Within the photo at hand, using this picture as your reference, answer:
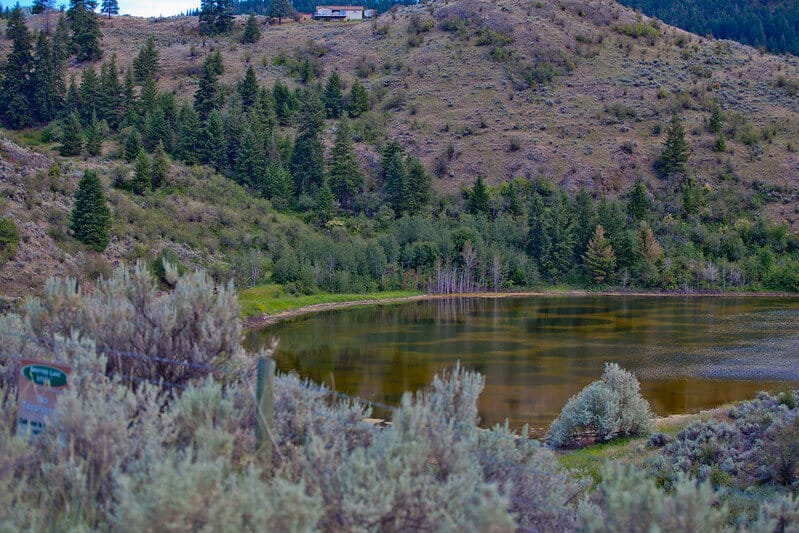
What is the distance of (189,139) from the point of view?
5491 centimetres

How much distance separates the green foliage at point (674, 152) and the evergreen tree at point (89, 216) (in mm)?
43409

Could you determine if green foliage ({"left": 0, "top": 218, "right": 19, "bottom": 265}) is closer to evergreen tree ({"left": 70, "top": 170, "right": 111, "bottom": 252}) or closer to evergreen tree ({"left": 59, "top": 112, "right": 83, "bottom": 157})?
evergreen tree ({"left": 70, "top": 170, "right": 111, "bottom": 252})

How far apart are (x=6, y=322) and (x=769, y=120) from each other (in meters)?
69.2

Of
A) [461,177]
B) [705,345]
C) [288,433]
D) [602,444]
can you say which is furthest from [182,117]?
[288,433]

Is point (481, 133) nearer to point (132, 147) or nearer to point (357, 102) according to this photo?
point (357, 102)

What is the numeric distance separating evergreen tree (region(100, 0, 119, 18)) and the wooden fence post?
363 ft

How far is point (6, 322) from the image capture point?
25.4 ft

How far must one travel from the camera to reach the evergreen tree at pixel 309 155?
57.2 metres

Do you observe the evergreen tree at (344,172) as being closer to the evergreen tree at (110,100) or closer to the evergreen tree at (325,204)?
the evergreen tree at (325,204)

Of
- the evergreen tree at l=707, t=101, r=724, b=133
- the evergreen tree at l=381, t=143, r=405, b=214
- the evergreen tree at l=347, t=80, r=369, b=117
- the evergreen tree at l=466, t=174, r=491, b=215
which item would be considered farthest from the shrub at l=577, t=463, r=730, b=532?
the evergreen tree at l=347, t=80, r=369, b=117

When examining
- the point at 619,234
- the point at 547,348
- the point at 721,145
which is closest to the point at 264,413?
the point at 547,348

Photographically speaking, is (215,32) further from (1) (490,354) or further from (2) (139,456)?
(2) (139,456)

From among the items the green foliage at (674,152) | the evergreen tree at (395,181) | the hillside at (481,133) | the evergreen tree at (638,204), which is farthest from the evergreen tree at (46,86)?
the green foliage at (674,152)

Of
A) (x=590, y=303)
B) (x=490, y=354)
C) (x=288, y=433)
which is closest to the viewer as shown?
(x=288, y=433)
